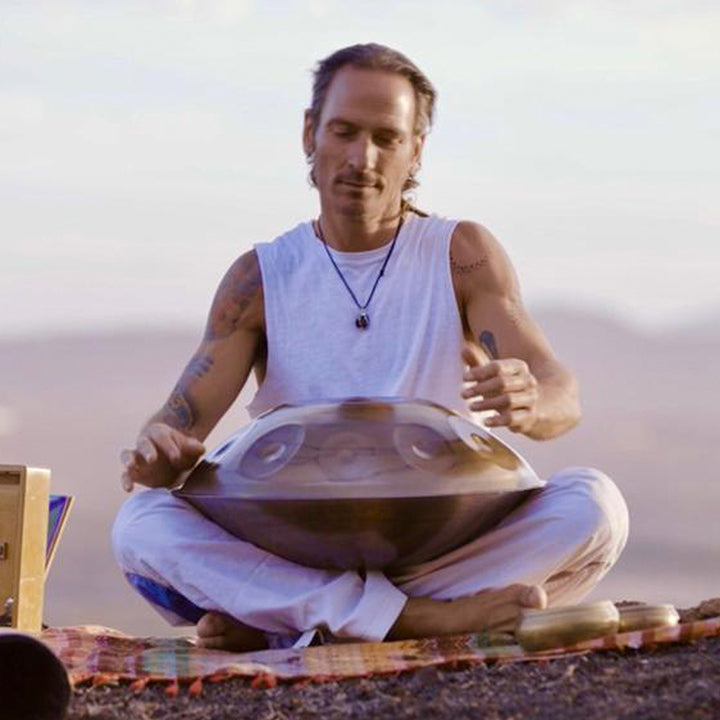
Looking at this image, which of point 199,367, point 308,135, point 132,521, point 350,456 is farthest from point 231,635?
point 308,135

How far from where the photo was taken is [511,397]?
3.90 m

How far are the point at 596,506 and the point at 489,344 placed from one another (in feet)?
2.29

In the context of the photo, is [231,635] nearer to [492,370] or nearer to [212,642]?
[212,642]

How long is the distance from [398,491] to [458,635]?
1.53ft

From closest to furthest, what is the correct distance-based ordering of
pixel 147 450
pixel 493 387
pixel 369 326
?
pixel 493 387
pixel 147 450
pixel 369 326

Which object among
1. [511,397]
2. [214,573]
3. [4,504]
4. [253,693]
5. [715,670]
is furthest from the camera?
[4,504]

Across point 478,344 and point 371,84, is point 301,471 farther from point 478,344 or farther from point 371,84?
point 371,84

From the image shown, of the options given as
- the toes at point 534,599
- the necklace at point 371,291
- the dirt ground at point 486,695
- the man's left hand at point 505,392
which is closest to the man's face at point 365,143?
the necklace at point 371,291

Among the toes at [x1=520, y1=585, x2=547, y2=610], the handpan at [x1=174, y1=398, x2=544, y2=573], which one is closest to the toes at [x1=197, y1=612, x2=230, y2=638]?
the handpan at [x1=174, y1=398, x2=544, y2=573]

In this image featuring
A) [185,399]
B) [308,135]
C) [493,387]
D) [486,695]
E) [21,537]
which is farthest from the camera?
[308,135]

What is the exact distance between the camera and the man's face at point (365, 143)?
4871 millimetres

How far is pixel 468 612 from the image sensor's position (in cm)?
420

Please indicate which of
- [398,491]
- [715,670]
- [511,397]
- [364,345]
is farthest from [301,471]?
[715,670]

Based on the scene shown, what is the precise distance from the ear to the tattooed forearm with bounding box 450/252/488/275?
0.63 m
